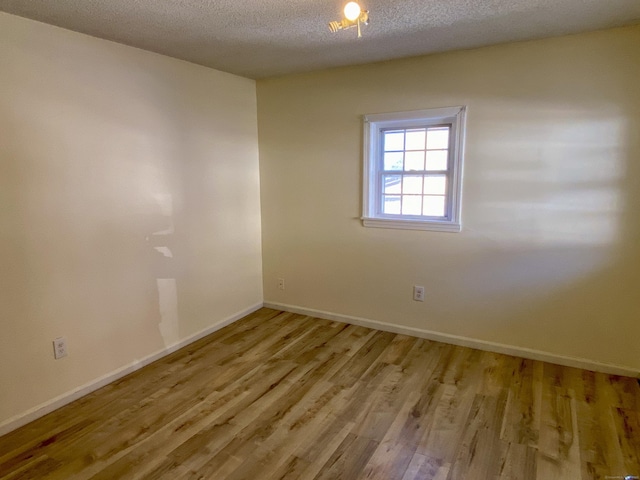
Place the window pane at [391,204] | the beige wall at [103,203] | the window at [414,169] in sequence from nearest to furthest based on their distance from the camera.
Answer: the beige wall at [103,203], the window at [414,169], the window pane at [391,204]

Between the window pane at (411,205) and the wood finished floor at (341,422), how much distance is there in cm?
114

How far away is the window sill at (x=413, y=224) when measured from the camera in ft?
10.3

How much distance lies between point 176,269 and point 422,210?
2066 mm

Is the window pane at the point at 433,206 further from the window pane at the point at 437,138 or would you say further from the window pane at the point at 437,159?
the window pane at the point at 437,138

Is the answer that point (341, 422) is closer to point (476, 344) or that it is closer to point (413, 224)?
point (476, 344)

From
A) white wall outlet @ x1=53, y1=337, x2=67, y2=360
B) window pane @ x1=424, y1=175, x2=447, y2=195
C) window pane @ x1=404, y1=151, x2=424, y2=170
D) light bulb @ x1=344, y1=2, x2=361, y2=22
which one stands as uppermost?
light bulb @ x1=344, y1=2, x2=361, y2=22

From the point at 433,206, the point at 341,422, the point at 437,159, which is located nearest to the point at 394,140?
the point at 437,159

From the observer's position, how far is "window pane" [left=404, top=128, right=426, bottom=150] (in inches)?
129

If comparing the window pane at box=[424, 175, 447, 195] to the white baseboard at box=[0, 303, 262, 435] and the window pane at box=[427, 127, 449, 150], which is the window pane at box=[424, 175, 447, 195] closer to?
the window pane at box=[427, 127, 449, 150]

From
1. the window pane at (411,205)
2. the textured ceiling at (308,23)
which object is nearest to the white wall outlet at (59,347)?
the textured ceiling at (308,23)

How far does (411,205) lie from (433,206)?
0.62 ft

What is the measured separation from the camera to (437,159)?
323 cm

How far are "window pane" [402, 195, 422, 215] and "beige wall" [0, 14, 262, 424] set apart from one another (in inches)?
61.5

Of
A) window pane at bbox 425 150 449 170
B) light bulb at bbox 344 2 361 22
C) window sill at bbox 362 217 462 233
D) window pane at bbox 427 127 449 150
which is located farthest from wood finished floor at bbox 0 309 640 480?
light bulb at bbox 344 2 361 22
